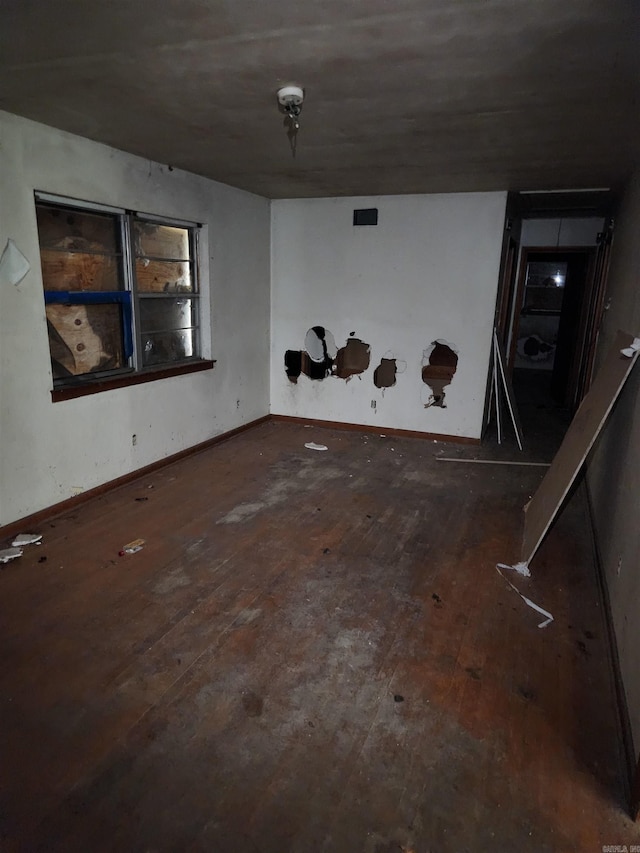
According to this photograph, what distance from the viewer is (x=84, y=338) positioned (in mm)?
3711

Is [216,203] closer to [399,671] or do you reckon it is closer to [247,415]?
[247,415]

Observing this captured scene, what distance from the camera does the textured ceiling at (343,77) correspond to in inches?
69.2

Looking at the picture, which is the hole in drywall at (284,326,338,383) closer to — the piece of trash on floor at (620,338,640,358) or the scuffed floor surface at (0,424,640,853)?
the scuffed floor surface at (0,424,640,853)

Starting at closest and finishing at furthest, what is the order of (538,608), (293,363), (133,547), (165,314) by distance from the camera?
1. (538,608)
2. (133,547)
3. (165,314)
4. (293,363)

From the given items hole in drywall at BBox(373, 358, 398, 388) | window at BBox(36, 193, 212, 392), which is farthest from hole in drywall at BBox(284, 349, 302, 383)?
window at BBox(36, 193, 212, 392)

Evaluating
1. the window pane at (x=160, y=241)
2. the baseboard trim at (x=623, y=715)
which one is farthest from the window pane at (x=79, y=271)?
the baseboard trim at (x=623, y=715)

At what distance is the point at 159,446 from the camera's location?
445 cm

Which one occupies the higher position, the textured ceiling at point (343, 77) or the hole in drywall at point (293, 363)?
the textured ceiling at point (343, 77)

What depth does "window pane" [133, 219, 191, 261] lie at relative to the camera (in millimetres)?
4080

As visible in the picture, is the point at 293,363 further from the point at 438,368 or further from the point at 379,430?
the point at 438,368

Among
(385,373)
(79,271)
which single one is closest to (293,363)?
(385,373)

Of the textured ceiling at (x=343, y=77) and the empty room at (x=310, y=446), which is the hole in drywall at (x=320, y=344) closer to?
the empty room at (x=310, y=446)

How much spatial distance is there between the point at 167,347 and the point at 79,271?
110cm

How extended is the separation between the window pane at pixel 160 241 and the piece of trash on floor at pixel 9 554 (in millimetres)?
2316
